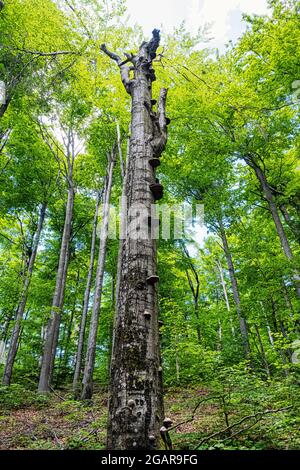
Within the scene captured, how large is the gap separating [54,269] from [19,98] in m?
9.52

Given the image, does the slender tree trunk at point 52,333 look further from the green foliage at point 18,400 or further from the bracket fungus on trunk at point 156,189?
the bracket fungus on trunk at point 156,189

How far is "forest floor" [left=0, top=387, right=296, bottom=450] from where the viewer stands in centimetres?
341

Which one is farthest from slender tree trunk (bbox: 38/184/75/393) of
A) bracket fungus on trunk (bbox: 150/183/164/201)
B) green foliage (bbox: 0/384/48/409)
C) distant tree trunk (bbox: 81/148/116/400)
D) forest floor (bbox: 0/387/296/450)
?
bracket fungus on trunk (bbox: 150/183/164/201)

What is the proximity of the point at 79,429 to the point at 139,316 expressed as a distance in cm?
404

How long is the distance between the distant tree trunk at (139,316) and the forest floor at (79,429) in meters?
1.13

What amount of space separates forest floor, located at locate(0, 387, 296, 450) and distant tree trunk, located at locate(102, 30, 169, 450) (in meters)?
1.13

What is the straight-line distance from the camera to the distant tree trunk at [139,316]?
185 cm

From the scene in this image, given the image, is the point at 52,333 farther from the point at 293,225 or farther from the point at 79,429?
the point at 293,225
